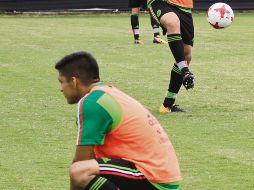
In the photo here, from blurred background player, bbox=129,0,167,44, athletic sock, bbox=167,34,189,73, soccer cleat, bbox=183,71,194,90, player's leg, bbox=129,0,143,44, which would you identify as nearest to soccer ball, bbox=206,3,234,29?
athletic sock, bbox=167,34,189,73

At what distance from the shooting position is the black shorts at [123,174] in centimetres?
552

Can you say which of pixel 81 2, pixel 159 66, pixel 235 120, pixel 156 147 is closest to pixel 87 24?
pixel 81 2

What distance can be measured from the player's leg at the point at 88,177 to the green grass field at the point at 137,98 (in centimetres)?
177

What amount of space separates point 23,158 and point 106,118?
3.09 meters

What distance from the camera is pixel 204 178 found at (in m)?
7.59

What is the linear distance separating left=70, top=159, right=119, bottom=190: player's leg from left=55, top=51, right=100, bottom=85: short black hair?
0.55 meters

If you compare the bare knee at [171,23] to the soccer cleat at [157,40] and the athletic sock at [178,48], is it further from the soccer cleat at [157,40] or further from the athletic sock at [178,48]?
the soccer cleat at [157,40]

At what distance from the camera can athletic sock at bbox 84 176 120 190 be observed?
17.9 ft

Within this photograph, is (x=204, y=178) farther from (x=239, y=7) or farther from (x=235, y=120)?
(x=239, y=7)

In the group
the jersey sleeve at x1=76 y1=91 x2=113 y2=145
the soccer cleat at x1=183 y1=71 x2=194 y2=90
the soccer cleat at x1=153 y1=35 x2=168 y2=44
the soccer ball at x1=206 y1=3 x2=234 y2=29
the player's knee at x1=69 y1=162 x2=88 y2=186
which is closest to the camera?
the jersey sleeve at x1=76 y1=91 x2=113 y2=145

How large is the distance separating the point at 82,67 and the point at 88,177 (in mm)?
727

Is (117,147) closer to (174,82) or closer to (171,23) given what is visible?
(171,23)

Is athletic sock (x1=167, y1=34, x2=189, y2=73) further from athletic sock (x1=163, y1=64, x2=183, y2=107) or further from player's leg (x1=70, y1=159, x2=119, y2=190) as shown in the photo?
player's leg (x1=70, y1=159, x2=119, y2=190)

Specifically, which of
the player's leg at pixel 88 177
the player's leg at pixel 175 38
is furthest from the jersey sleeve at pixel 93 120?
the player's leg at pixel 175 38
